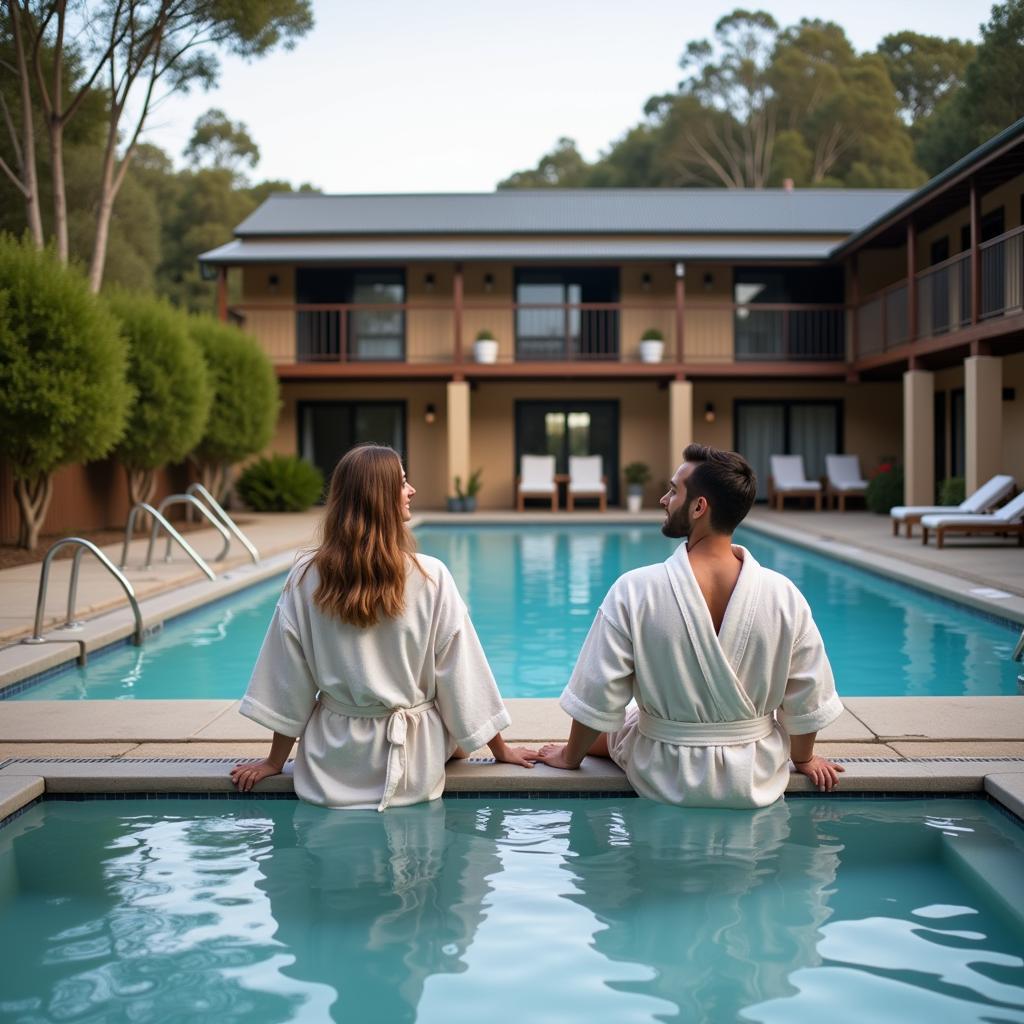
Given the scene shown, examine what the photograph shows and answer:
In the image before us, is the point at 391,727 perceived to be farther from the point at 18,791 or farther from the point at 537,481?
the point at 537,481

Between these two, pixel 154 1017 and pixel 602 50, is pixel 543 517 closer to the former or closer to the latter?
pixel 154 1017

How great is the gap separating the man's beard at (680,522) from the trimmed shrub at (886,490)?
15920mm

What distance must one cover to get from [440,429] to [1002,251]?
11471 mm

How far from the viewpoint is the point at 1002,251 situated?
14.1 metres

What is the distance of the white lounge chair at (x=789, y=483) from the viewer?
20719mm

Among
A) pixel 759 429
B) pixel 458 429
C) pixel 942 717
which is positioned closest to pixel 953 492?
pixel 759 429

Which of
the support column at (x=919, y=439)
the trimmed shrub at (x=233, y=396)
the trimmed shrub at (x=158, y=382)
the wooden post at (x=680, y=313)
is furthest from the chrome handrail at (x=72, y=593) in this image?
the wooden post at (x=680, y=313)

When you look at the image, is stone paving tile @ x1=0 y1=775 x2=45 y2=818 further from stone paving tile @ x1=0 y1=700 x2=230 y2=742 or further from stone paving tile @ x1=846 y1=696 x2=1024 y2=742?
stone paving tile @ x1=846 y1=696 x2=1024 y2=742

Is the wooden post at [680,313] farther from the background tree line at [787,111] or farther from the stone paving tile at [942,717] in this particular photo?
the background tree line at [787,111]

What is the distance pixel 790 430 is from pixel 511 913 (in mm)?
20243

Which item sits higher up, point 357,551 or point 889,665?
point 357,551

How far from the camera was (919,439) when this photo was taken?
55.6 feet

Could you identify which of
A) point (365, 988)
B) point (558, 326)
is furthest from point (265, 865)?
point (558, 326)

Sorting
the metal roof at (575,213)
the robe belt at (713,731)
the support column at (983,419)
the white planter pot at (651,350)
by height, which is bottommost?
the robe belt at (713,731)
